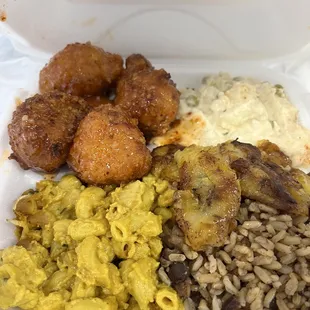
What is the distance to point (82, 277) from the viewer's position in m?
2.01

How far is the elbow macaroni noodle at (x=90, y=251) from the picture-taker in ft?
6.57

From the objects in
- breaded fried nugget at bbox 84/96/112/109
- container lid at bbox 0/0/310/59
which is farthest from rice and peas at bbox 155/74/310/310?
container lid at bbox 0/0/310/59

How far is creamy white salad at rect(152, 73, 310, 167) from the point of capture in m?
2.75

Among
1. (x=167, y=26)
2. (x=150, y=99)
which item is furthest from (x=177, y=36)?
(x=150, y=99)

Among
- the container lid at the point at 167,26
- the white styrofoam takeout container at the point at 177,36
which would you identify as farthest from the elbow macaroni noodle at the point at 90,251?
the container lid at the point at 167,26

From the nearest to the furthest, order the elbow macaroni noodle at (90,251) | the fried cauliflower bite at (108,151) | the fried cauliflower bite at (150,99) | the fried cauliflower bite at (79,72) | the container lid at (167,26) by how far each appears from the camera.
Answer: the elbow macaroni noodle at (90,251), the fried cauliflower bite at (108,151), the fried cauliflower bite at (150,99), the fried cauliflower bite at (79,72), the container lid at (167,26)

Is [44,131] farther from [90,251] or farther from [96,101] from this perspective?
[90,251]

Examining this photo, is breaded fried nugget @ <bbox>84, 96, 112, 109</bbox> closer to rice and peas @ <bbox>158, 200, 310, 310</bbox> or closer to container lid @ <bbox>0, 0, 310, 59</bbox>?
container lid @ <bbox>0, 0, 310, 59</bbox>

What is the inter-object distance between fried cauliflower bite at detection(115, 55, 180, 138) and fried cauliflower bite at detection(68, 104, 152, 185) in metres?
0.27

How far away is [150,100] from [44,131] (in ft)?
1.95

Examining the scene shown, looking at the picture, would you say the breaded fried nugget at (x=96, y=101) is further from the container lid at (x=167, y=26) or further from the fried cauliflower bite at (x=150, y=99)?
the container lid at (x=167, y=26)

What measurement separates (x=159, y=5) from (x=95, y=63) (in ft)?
1.74

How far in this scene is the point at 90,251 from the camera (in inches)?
80.4

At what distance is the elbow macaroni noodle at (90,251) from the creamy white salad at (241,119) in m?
0.58
